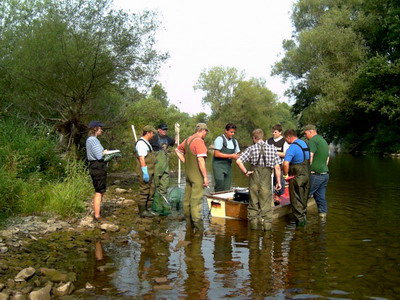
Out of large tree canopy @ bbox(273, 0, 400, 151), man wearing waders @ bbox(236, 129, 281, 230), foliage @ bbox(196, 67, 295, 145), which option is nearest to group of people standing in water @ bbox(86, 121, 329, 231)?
man wearing waders @ bbox(236, 129, 281, 230)

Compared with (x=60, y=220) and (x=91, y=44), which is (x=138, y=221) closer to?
(x=60, y=220)

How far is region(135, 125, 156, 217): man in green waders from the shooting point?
9141mm

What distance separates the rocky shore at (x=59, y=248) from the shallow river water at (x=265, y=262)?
257mm

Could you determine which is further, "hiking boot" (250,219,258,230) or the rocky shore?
"hiking boot" (250,219,258,230)

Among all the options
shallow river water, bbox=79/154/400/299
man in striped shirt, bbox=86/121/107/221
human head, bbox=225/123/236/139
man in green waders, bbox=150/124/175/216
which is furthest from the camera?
man in green waders, bbox=150/124/175/216

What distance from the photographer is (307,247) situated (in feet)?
24.2

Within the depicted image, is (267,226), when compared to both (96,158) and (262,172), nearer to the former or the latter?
(262,172)

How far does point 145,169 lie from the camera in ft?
30.0

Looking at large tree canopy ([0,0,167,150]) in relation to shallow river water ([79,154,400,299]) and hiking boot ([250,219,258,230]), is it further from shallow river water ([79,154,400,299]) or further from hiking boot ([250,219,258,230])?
hiking boot ([250,219,258,230])

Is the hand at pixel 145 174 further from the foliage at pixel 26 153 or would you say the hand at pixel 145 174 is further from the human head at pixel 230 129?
the foliage at pixel 26 153

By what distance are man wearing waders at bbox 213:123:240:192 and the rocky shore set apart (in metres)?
1.72

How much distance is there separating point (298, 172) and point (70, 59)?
9.75 m

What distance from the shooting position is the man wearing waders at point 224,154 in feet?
32.2

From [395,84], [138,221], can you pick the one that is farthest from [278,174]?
[395,84]
